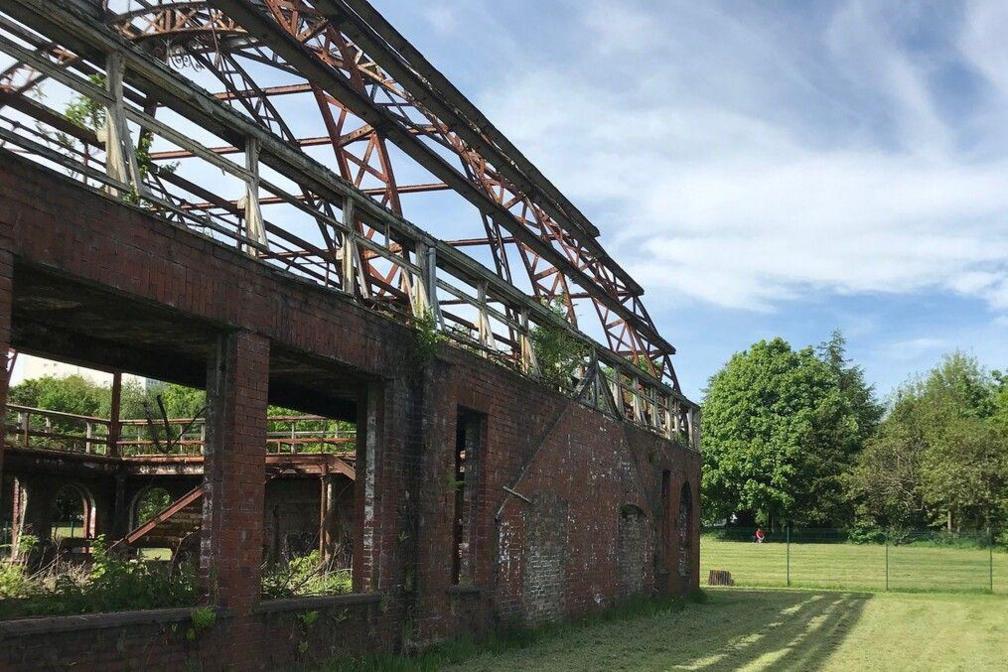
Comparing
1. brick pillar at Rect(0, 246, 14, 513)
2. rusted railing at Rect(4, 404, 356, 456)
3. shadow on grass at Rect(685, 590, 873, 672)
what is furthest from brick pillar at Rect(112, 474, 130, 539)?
brick pillar at Rect(0, 246, 14, 513)

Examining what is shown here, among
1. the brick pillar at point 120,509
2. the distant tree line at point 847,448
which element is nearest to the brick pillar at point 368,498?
the brick pillar at point 120,509

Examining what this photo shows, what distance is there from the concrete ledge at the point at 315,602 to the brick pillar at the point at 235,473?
0.76 feet

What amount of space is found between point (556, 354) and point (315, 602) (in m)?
6.88

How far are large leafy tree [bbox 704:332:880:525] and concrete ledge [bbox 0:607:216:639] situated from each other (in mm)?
52964

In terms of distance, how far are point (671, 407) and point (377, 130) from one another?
11.1m

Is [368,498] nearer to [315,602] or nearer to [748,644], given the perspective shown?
[315,602]

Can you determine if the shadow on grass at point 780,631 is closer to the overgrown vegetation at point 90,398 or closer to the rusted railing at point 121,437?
the rusted railing at point 121,437

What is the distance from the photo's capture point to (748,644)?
49.0ft

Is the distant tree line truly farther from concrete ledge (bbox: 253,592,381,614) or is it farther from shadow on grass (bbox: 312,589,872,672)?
concrete ledge (bbox: 253,592,381,614)

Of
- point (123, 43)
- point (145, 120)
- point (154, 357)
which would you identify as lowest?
→ point (154, 357)

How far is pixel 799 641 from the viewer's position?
15.8 metres

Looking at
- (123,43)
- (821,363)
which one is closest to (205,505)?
(123,43)

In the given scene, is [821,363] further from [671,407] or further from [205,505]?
[205,505]

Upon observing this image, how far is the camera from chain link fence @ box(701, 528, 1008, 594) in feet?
109
